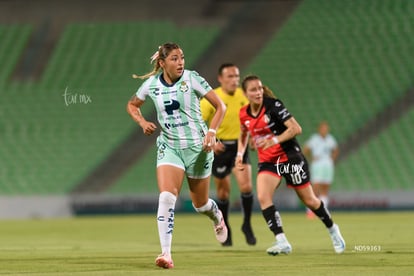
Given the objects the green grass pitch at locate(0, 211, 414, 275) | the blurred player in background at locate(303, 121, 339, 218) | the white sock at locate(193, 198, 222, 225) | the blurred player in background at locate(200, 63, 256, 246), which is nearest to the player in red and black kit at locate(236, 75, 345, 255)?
the green grass pitch at locate(0, 211, 414, 275)

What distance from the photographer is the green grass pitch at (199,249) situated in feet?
30.3

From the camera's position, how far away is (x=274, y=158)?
37.9ft

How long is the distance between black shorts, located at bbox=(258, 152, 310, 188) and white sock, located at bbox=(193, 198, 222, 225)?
908 mm

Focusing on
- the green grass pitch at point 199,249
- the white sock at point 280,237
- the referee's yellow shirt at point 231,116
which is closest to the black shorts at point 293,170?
the white sock at point 280,237

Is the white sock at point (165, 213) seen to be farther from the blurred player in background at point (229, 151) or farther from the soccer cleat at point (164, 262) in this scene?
the blurred player in background at point (229, 151)

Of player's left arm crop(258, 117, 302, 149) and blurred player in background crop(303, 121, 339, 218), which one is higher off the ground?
blurred player in background crop(303, 121, 339, 218)

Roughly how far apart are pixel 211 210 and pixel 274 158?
1.17 meters

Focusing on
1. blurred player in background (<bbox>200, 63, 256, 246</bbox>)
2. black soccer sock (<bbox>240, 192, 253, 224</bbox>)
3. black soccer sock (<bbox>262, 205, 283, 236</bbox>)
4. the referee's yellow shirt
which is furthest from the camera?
the referee's yellow shirt

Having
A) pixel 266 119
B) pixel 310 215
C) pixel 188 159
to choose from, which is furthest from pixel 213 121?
pixel 310 215

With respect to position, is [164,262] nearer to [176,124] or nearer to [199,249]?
[176,124]

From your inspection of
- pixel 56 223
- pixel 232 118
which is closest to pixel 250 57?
pixel 56 223

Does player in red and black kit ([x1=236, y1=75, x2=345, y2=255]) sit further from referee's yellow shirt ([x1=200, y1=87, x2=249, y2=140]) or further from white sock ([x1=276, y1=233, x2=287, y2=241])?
referee's yellow shirt ([x1=200, y1=87, x2=249, y2=140])

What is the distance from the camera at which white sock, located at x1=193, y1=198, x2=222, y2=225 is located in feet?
35.0

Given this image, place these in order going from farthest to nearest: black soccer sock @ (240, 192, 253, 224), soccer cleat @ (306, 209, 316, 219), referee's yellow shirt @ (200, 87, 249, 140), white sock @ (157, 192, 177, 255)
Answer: soccer cleat @ (306, 209, 316, 219)
referee's yellow shirt @ (200, 87, 249, 140)
black soccer sock @ (240, 192, 253, 224)
white sock @ (157, 192, 177, 255)
